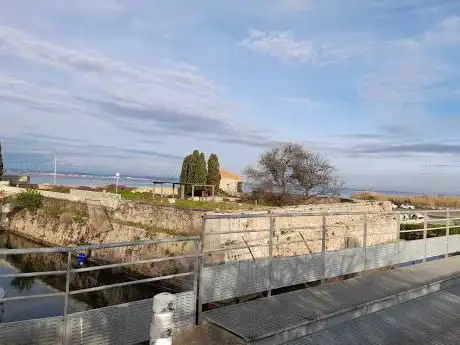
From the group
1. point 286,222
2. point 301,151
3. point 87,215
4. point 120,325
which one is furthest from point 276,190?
point 120,325

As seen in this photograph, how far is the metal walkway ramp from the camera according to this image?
15.3 feet

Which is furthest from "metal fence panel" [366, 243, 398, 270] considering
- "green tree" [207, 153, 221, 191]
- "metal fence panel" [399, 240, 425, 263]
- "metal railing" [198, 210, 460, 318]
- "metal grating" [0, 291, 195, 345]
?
"green tree" [207, 153, 221, 191]

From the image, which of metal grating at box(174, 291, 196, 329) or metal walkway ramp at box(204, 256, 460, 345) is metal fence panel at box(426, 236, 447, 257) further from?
metal grating at box(174, 291, 196, 329)

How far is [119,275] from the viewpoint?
75.5 feet

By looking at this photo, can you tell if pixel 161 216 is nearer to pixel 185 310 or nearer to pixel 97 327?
pixel 185 310

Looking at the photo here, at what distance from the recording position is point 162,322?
3287 mm

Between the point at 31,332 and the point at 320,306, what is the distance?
11.5ft

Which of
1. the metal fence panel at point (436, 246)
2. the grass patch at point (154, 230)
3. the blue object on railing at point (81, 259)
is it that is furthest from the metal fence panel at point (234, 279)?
the blue object on railing at point (81, 259)

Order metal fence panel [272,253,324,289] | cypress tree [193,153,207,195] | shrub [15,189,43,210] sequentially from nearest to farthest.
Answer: metal fence panel [272,253,324,289] → shrub [15,189,43,210] → cypress tree [193,153,207,195]

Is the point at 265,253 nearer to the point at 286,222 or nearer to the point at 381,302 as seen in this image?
the point at 286,222

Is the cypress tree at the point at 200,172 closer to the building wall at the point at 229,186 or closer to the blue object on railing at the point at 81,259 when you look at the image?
the building wall at the point at 229,186

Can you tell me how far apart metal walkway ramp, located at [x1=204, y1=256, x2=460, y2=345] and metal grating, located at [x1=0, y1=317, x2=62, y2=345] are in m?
1.79

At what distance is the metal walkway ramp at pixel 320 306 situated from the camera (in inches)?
183

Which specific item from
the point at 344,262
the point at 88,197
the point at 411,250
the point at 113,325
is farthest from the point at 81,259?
the point at 113,325
